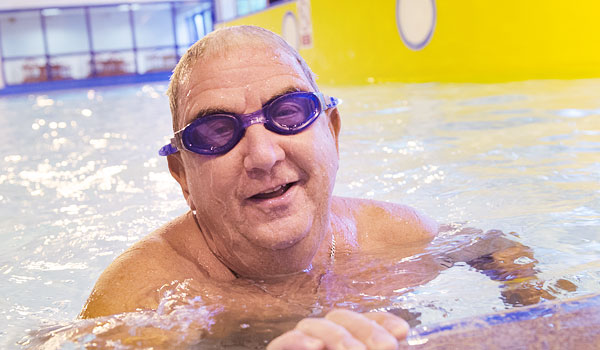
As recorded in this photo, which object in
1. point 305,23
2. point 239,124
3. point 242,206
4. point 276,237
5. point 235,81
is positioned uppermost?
point 305,23

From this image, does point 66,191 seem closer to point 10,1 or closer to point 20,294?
point 20,294

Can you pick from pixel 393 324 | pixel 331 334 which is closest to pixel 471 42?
pixel 393 324

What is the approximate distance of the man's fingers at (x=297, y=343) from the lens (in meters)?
1.28

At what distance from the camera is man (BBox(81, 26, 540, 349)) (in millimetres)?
1991

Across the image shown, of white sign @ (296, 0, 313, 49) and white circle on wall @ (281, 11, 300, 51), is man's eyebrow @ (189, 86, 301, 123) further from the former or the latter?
white circle on wall @ (281, 11, 300, 51)

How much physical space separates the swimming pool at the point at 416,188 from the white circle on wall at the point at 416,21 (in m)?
2.16

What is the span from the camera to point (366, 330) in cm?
130

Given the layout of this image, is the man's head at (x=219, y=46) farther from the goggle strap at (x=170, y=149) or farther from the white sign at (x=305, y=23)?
the white sign at (x=305, y=23)

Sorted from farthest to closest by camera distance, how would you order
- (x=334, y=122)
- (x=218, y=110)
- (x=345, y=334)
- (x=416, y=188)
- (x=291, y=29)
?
(x=291, y=29) → (x=416, y=188) → (x=334, y=122) → (x=218, y=110) → (x=345, y=334)

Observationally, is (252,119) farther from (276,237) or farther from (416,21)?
(416,21)

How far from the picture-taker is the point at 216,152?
6.66 ft

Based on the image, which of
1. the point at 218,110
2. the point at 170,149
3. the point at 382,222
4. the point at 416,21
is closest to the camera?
Answer: the point at 218,110

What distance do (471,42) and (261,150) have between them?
8.51 meters

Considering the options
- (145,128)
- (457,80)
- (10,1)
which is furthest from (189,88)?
(10,1)
